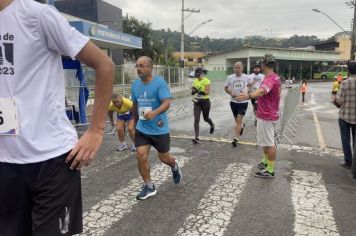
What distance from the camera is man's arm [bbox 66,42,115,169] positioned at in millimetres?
1903

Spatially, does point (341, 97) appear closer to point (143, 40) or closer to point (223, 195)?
point (223, 195)

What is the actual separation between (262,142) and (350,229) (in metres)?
2.21

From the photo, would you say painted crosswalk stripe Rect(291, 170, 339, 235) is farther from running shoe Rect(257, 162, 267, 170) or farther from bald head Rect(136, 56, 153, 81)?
bald head Rect(136, 56, 153, 81)

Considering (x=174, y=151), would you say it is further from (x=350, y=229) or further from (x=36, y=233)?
(x=36, y=233)

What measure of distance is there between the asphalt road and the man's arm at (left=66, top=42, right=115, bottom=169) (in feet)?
7.23

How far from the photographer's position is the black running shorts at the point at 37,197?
6.33 ft

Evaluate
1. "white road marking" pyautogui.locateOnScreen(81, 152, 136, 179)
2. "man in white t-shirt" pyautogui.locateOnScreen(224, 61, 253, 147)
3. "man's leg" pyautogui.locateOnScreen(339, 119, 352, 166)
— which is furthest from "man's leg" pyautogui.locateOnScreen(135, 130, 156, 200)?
"man in white t-shirt" pyautogui.locateOnScreen(224, 61, 253, 147)

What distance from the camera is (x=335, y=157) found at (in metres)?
7.87

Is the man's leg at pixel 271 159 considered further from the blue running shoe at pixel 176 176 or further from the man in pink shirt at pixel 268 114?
the blue running shoe at pixel 176 176

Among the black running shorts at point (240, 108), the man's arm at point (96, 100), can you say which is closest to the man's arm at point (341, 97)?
the black running shorts at point (240, 108)

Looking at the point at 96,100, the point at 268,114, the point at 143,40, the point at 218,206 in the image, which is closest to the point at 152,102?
the point at 218,206

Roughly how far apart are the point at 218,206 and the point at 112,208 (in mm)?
1282

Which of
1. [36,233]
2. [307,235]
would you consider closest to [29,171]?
[36,233]

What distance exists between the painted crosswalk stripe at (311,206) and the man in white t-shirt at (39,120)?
9.53 feet
